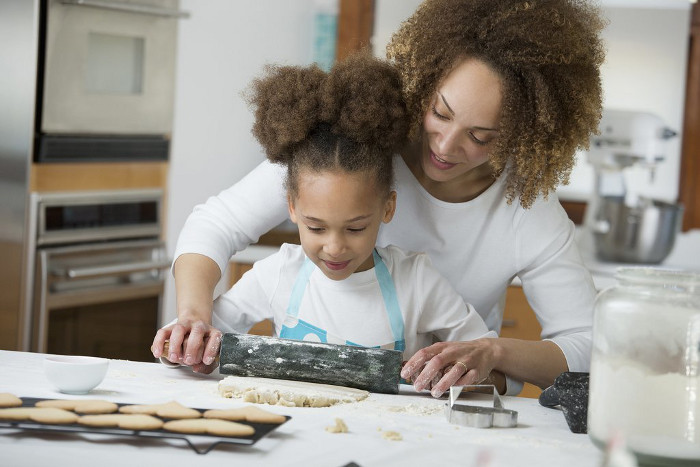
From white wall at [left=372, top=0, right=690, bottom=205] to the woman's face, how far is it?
193 cm

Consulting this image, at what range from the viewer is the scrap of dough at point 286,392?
129cm

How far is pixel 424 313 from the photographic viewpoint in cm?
163

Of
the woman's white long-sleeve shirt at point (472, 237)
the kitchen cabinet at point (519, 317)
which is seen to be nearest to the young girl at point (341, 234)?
the woman's white long-sleeve shirt at point (472, 237)

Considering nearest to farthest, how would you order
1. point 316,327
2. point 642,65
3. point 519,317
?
point 316,327 < point 519,317 < point 642,65

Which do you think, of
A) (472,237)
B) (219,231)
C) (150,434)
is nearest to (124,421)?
(150,434)

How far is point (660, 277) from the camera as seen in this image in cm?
105

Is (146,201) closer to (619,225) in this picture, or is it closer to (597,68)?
(619,225)

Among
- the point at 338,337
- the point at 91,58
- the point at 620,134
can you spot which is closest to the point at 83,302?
the point at 91,58

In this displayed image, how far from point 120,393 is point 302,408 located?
254 mm

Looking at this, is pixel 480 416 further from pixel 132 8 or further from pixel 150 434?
pixel 132 8

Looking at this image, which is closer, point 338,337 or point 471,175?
point 338,337

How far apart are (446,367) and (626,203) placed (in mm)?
1957

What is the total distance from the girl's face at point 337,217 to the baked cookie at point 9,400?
0.54m

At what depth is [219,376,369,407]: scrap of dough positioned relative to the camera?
4.24 ft
